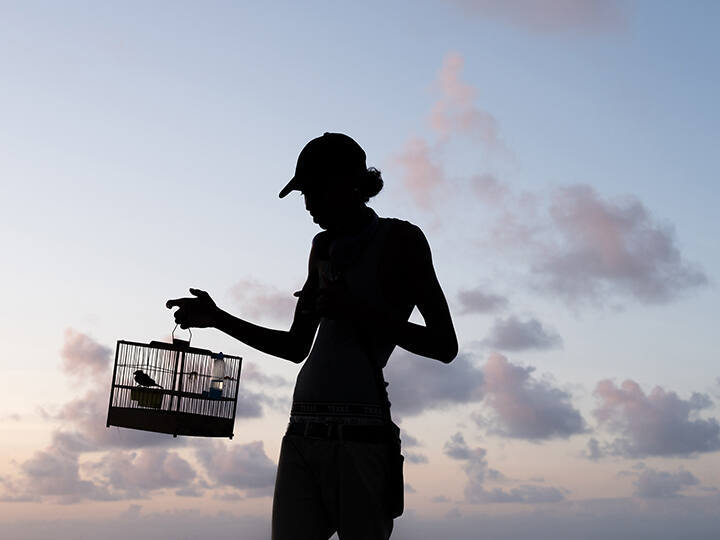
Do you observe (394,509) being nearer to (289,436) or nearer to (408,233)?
(289,436)

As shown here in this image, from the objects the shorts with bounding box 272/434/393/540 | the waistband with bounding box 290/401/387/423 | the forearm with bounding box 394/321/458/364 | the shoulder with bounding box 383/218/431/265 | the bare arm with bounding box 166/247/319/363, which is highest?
the shoulder with bounding box 383/218/431/265

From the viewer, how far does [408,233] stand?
4.71m

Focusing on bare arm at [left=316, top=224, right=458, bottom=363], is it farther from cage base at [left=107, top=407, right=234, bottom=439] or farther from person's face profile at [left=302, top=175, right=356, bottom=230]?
cage base at [left=107, top=407, right=234, bottom=439]

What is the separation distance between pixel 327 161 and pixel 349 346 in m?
1.03

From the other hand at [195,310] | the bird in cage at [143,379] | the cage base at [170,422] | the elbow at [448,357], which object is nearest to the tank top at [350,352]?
the elbow at [448,357]

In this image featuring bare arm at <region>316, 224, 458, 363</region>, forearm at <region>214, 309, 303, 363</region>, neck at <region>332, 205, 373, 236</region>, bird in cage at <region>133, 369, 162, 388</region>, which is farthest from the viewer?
bird in cage at <region>133, 369, 162, 388</region>

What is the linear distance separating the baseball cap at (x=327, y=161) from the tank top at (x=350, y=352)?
0.34 meters

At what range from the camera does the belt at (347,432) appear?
14.3 ft

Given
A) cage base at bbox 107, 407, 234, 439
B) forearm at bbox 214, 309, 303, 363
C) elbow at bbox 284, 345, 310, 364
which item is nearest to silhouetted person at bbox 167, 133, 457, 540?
forearm at bbox 214, 309, 303, 363

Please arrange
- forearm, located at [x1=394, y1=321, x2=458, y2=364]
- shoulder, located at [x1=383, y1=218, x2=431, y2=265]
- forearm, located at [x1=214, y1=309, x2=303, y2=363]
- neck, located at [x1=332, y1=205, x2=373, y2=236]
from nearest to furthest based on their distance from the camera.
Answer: forearm, located at [x1=394, y1=321, x2=458, y2=364], shoulder, located at [x1=383, y1=218, x2=431, y2=265], neck, located at [x1=332, y1=205, x2=373, y2=236], forearm, located at [x1=214, y1=309, x2=303, y2=363]

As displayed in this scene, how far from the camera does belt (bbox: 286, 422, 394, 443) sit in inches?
172

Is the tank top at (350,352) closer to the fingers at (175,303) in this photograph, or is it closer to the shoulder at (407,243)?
the shoulder at (407,243)

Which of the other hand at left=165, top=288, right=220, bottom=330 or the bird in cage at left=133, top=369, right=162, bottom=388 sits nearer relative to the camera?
the other hand at left=165, top=288, right=220, bottom=330

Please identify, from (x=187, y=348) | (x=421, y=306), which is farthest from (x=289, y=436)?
(x=187, y=348)
